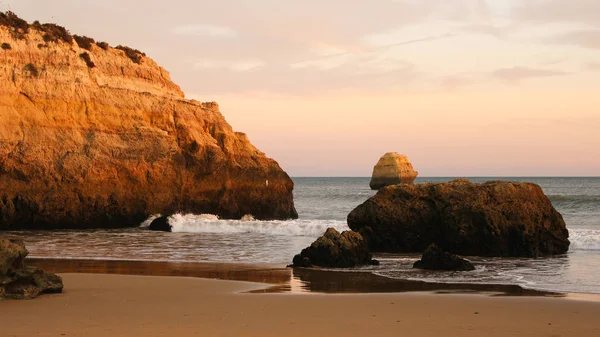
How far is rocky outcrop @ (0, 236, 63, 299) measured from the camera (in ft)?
33.3

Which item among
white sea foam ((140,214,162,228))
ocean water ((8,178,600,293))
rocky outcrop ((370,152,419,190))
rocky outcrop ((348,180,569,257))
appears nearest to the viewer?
ocean water ((8,178,600,293))

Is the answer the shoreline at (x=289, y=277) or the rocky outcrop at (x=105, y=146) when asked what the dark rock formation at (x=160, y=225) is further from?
the shoreline at (x=289, y=277)

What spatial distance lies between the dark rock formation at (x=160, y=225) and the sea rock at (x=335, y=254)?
13120 mm

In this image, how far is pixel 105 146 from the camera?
2988 centimetres

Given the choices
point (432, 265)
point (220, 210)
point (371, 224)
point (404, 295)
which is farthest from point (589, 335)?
point (220, 210)

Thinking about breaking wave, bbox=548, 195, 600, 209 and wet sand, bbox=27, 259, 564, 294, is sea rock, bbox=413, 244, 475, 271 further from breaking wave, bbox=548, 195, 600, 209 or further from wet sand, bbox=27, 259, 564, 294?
breaking wave, bbox=548, 195, 600, 209

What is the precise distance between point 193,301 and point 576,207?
46.3 meters

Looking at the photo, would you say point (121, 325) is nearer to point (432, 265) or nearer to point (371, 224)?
point (432, 265)

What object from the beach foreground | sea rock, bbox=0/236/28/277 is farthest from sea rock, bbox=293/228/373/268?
sea rock, bbox=0/236/28/277

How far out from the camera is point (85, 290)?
11.6 meters

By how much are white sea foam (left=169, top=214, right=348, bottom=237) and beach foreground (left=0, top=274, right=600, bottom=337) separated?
15917 mm

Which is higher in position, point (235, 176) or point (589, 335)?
point (235, 176)

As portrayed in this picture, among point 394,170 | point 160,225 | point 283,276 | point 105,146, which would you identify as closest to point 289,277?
point 283,276

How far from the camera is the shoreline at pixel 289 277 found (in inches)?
478
